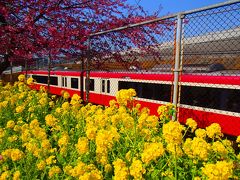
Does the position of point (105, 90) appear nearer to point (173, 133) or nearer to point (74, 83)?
point (74, 83)

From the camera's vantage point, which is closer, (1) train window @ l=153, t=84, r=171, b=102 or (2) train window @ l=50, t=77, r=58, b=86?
(1) train window @ l=153, t=84, r=171, b=102

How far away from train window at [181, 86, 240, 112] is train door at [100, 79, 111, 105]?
15.0 ft

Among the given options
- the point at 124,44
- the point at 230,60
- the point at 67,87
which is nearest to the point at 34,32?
the point at 124,44

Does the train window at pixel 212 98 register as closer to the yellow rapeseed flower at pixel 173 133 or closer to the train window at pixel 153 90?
the train window at pixel 153 90

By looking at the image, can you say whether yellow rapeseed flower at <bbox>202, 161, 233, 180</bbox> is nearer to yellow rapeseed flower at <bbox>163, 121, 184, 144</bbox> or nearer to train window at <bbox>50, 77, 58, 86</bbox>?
yellow rapeseed flower at <bbox>163, 121, 184, 144</bbox>

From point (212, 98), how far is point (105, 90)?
5717 mm

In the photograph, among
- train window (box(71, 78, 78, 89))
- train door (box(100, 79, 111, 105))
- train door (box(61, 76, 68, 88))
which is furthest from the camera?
train door (box(61, 76, 68, 88))

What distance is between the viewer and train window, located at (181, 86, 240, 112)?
7142mm

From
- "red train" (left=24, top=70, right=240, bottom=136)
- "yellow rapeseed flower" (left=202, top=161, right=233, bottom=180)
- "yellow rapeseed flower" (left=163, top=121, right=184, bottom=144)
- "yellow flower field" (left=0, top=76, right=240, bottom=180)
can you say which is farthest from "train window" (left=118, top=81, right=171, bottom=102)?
"yellow rapeseed flower" (left=202, top=161, right=233, bottom=180)

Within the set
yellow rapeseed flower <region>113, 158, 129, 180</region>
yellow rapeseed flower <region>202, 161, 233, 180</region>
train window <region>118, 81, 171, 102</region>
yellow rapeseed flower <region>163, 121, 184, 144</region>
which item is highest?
yellow rapeseed flower <region>163, 121, 184, 144</region>

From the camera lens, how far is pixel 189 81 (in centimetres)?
817

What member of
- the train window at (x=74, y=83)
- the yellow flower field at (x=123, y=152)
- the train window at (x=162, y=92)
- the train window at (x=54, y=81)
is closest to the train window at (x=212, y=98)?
the train window at (x=162, y=92)

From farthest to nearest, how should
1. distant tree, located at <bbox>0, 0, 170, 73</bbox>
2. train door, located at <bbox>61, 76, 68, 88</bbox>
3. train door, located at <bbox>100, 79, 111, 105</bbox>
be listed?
train door, located at <bbox>61, 76, 68, 88</bbox>, train door, located at <bbox>100, 79, 111, 105</bbox>, distant tree, located at <bbox>0, 0, 170, 73</bbox>

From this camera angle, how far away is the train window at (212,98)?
7142mm
